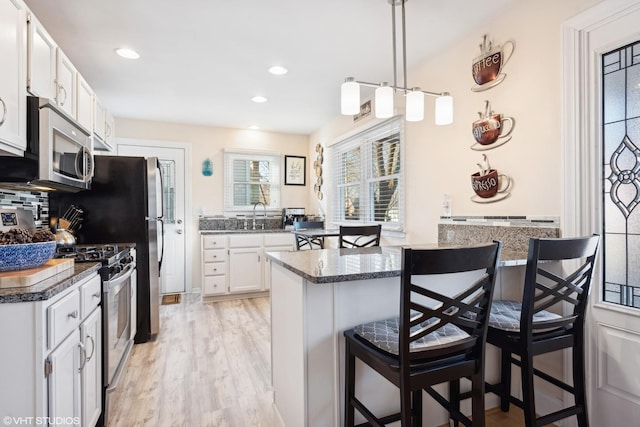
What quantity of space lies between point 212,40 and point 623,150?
2516mm

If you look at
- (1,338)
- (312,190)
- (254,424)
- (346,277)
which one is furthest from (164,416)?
(312,190)

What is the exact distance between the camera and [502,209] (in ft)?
6.88

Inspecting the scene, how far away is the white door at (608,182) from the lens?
1548mm

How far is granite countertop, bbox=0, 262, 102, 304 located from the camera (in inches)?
45.0

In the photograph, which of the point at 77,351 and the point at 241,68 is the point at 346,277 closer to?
the point at 77,351

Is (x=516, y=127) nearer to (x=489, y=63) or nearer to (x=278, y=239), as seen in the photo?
(x=489, y=63)

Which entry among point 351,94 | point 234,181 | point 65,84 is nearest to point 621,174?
point 351,94

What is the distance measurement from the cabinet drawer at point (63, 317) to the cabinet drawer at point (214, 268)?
2.76 m

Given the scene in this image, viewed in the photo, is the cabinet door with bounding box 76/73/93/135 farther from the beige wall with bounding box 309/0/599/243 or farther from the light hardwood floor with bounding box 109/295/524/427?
the beige wall with bounding box 309/0/599/243

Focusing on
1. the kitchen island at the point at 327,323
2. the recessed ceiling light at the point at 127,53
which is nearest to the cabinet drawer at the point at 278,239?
the recessed ceiling light at the point at 127,53

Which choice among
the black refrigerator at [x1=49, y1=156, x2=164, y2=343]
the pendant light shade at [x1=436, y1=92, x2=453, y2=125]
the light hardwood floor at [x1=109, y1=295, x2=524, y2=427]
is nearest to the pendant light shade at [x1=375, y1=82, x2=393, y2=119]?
the pendant light shade at [x1=436, y1=92, x2=453, y2=125]

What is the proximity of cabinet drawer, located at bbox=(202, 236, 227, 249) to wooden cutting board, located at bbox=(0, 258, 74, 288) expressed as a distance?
2.70 m

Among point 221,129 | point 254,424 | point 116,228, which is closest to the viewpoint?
point 254,424

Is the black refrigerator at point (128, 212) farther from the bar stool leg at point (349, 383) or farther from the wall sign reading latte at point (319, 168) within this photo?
the wall sign reading latte at point (319, 168)
